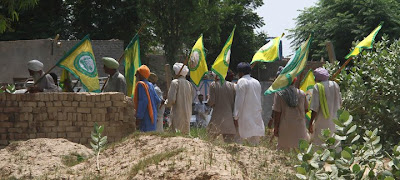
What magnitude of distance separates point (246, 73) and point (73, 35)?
Answer: 1781 cm

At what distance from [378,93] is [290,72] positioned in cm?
118

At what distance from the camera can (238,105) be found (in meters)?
9.82

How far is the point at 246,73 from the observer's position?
9883 mm

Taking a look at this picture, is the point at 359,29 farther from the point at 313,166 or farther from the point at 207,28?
the point at 313,166

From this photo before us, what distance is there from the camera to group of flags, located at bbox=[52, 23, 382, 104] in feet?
30.1

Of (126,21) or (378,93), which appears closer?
(378,93)

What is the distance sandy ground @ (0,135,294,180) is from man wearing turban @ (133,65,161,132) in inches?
65.4

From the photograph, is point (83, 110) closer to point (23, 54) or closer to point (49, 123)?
point (49, 123)

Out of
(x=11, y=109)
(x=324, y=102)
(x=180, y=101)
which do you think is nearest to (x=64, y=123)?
(x=11, y=109)

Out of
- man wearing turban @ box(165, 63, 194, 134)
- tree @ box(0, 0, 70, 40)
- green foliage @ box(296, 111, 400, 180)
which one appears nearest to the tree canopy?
tree @ box(0, 0, 70, 40)

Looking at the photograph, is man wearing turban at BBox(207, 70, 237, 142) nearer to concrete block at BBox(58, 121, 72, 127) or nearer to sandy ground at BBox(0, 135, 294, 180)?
concrete block at BBox(58, 121, 72, 127)

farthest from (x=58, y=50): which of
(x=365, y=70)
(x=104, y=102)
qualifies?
(x=365, y=70)

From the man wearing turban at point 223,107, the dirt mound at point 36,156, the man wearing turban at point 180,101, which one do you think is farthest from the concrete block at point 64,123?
the man wearing turban at point 223,107

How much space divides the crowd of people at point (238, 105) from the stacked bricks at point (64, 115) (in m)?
0.42
